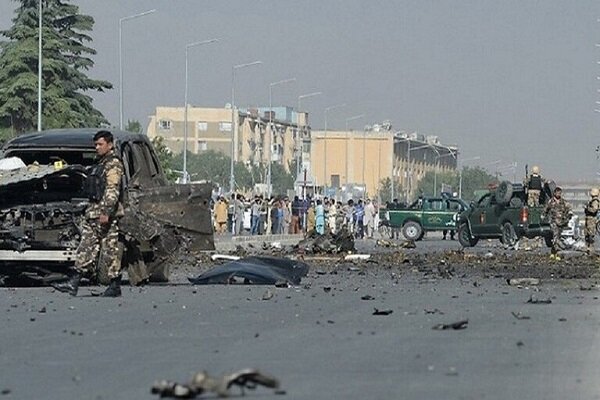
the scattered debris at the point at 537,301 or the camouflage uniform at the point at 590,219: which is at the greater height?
the camouflage uniform at the point at 590,219

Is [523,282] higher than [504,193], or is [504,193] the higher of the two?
[504,193]

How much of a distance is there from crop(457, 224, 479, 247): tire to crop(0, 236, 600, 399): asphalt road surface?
108 feet

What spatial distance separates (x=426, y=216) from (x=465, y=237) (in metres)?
14.1

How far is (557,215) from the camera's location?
39719 mm

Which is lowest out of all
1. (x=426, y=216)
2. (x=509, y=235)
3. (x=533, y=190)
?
(x=509, y=235)

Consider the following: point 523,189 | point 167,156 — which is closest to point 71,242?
point 523,189

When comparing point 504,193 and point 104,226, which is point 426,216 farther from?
point 104,226

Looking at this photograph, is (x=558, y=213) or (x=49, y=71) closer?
(x=558, y=213)

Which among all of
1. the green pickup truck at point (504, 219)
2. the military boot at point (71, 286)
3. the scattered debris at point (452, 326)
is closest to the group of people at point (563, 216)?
the green pickup truck at point (504, 219)

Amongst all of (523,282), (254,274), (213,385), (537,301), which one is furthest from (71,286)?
(213,385)

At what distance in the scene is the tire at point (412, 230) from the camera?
66.7 m

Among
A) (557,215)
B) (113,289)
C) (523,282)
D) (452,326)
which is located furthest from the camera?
(557,215)

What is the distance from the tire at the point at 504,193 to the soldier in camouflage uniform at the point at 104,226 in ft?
106

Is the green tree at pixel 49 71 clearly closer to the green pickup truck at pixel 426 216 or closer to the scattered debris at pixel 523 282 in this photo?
the green pickup truck at pixel 426 216
